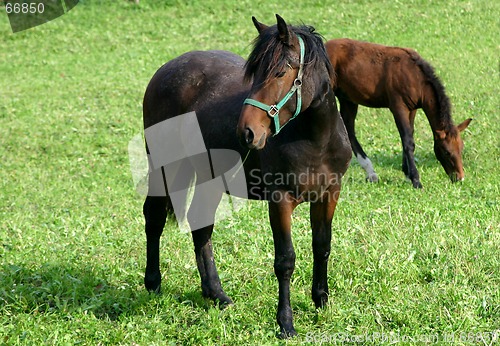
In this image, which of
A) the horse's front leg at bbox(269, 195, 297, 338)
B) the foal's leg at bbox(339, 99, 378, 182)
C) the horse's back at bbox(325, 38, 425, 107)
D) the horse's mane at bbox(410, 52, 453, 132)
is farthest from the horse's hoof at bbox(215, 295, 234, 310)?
the horse's back at bbox(325, 38, 425, 107)

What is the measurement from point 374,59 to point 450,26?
9618 mm

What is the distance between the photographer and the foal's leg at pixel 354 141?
10.6m

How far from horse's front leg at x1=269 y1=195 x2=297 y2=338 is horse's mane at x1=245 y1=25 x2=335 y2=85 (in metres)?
0.89

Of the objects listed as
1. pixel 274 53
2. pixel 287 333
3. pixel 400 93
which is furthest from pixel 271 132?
pixel 400 93

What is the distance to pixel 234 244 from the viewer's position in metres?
6.77

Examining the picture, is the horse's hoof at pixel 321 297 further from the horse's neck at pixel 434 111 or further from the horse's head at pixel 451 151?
the horse's neck at pixel 434 111

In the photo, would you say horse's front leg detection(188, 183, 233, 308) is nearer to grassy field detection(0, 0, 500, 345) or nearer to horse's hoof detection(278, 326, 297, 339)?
grassy field detection(0, 0, 500, 345)

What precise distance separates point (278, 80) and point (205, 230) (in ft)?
6.33

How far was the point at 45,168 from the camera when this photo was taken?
478 inches

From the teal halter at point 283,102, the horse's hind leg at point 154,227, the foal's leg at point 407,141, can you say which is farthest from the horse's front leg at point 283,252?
the foal's leg at point 407,141

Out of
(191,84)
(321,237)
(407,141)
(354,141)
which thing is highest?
(191,84)

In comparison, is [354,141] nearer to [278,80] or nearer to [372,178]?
[372,178]

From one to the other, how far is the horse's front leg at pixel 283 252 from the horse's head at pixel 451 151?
5.82 m

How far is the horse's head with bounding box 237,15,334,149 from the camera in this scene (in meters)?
4.26
